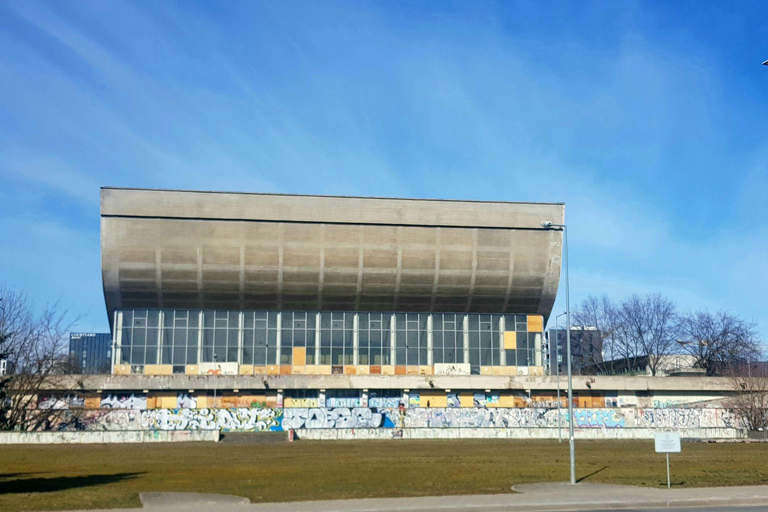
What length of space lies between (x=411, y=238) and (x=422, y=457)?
38.7 metres

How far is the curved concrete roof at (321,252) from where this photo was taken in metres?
73.6

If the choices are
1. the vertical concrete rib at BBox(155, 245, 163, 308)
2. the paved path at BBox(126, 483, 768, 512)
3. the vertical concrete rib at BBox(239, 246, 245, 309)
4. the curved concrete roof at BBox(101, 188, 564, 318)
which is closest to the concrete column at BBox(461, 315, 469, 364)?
the curved concrete roof at BBox(101, 188, 564, 318)

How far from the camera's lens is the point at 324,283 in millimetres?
76125

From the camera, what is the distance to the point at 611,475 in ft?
96.3

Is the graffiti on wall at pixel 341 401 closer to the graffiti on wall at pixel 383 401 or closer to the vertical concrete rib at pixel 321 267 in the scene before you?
the graffiti on wall at pixel 383 401

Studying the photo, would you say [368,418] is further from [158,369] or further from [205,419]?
[158,369]

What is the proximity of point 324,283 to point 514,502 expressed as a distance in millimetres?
56026

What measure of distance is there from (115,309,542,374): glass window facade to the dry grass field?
27.2 m

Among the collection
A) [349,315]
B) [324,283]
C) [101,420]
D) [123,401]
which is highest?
[324,283]

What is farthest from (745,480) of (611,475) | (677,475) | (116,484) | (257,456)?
(257,456)

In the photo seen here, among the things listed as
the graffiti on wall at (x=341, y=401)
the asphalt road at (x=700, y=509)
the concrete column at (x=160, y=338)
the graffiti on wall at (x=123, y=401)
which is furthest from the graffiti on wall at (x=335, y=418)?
the asphalt road at (x=700, y=509)

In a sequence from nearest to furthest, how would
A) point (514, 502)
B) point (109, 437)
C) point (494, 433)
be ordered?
point (514, 502)
point (109, 437)
point (494, 433)

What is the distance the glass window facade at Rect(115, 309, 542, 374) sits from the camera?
7662cm

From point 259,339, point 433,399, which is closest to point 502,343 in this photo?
point 433,399
